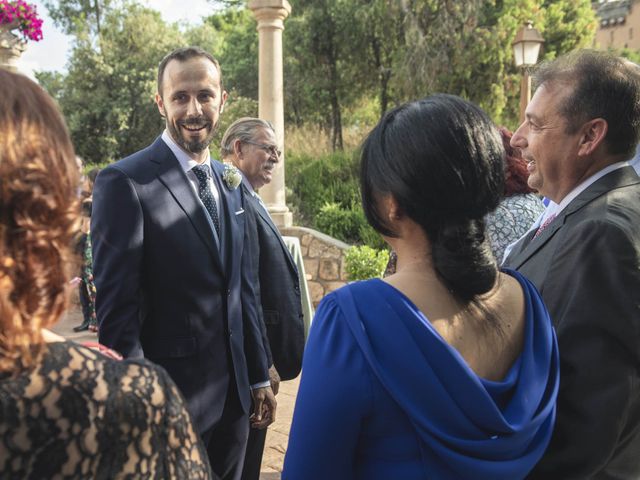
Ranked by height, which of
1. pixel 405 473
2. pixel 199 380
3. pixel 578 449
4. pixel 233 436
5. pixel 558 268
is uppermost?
pixel 558 268

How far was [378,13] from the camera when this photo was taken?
16.4 m

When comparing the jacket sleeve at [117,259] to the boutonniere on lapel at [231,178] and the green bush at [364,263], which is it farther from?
the green bush at [364,263]

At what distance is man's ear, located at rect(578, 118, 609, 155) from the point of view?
6.87 feet

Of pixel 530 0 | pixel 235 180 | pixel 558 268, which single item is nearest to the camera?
pixel 558 268

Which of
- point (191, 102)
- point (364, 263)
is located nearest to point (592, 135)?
point (191, 102)

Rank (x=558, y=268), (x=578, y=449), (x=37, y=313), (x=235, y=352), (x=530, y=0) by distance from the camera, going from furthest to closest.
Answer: (x=530, y=0) < (x=235, y=352) < (x=558, y=268) < (x=578, y=449) < (x=37, y=313)

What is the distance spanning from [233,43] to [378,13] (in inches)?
318

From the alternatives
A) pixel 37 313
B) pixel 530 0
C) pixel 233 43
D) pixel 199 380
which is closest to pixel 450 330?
pixel 37 313

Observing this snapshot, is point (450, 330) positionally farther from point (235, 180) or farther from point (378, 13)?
point (378, 13)

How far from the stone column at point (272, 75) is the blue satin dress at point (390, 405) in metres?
7.73

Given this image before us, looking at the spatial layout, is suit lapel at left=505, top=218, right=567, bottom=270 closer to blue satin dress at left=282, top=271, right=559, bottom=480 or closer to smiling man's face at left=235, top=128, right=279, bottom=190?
blue satin dress at left=282, top=271, right=559, bottom=480

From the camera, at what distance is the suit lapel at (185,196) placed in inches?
103

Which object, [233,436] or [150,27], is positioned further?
[150,27]

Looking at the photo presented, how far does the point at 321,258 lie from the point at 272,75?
2.89 meters
